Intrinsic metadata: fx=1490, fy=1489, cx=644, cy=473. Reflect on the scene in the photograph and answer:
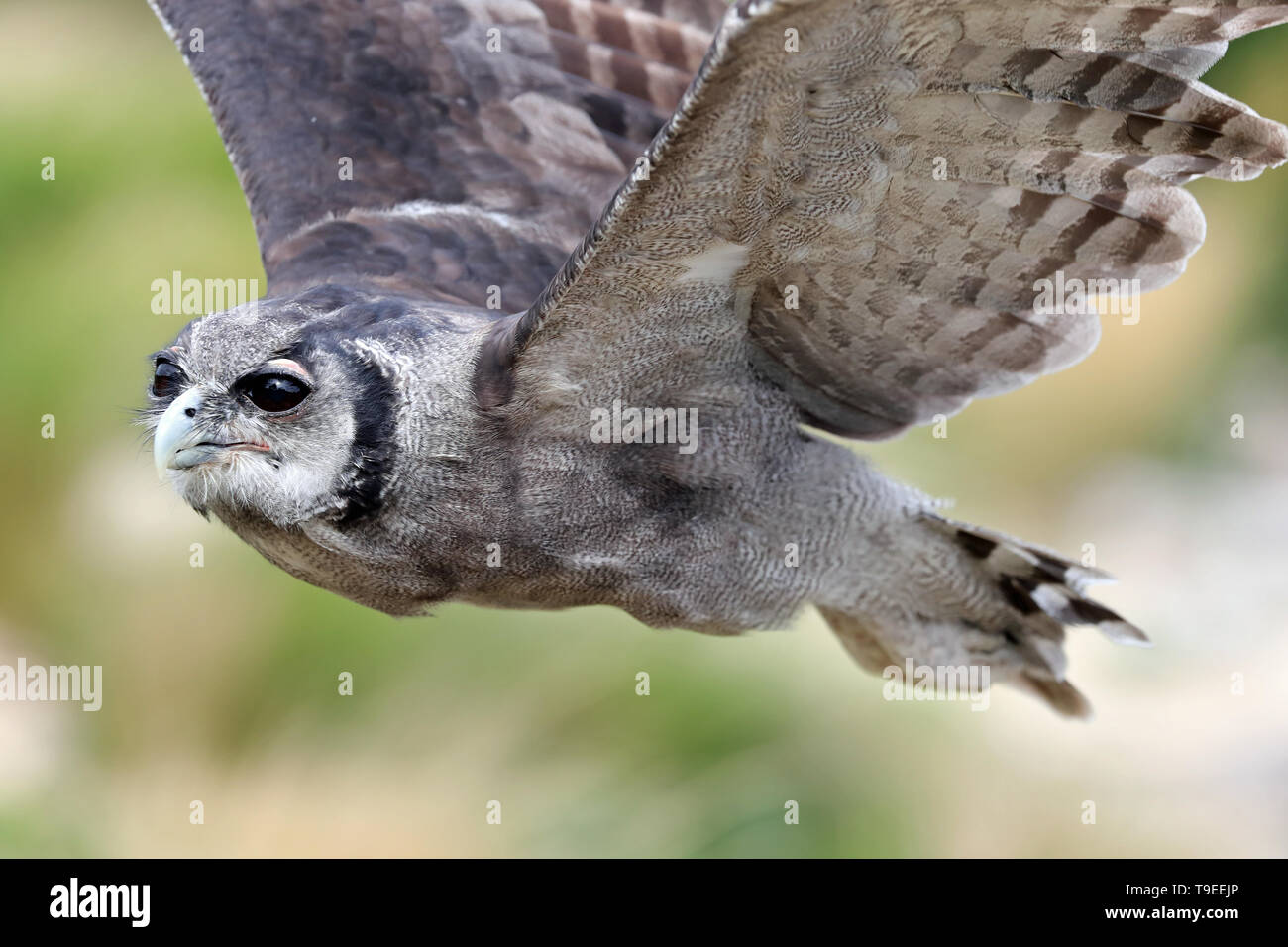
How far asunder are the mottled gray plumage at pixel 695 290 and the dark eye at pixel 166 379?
1cm

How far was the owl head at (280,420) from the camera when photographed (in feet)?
10.1

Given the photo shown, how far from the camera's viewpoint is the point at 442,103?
4391 millimetres

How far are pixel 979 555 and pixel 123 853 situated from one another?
4.21 meters

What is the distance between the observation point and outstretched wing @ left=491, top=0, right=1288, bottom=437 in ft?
8.65

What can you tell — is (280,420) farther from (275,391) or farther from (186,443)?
(186,443)

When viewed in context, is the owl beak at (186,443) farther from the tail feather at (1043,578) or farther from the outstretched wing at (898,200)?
the tail feather at (1043,578)

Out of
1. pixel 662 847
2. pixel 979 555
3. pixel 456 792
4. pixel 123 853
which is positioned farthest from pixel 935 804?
pixel 123 853

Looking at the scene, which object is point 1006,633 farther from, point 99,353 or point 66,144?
point 66,144

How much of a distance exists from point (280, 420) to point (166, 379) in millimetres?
343

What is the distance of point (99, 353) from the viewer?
25.6 ft

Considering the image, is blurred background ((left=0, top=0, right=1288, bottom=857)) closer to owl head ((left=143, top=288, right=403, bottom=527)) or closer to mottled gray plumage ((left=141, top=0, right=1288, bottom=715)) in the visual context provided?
mottled gray plumage ((left=141, top=0, right=1288, bottom=715))

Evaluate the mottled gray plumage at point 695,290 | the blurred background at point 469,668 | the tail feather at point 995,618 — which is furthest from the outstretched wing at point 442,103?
the tail feather at point 995,618

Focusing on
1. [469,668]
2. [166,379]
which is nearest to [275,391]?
[166,379]

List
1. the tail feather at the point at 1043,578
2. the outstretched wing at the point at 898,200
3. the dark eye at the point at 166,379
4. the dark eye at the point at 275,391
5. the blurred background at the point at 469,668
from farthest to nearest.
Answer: the blurred background at the point at 469,668, the tail feather at the point at 1043,578, the dark eye at the point at 166,379, the dark eye at the point at 275,391, the outstretched wing at the point at 898,200
